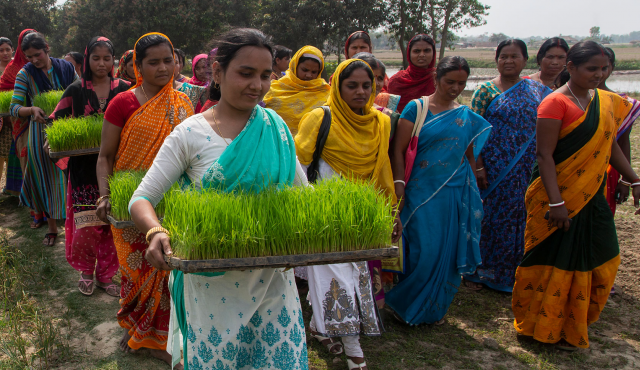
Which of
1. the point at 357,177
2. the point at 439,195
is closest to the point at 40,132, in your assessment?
the point at 357,177

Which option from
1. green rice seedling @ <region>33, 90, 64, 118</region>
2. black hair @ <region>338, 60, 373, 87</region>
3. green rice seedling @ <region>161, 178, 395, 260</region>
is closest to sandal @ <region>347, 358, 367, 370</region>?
green rice seedling @ <region>161, 178, 395, 260</region>

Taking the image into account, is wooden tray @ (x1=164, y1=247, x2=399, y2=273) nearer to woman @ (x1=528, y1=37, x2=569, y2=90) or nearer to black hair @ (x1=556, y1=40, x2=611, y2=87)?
black hair @ (x1=556, y1=40, x2=611, y2=87)

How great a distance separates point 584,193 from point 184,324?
2951 mm

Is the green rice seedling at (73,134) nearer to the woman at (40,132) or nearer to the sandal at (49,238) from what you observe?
the woman at (40,132)

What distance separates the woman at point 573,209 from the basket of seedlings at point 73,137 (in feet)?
11.3

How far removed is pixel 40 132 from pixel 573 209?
592cm

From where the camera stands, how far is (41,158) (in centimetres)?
627

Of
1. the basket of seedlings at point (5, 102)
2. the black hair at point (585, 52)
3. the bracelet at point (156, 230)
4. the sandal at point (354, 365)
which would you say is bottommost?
the sandal at point (354, 365)

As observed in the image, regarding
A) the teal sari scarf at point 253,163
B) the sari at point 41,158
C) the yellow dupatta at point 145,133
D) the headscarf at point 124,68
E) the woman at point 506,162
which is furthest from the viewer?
the sari at point 41,158

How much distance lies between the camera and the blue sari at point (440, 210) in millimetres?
4070

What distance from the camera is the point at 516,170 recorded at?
491 cm

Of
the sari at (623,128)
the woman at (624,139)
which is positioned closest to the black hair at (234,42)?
the woman at (624,139)

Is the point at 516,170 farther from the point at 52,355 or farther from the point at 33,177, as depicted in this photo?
the point at 33,177

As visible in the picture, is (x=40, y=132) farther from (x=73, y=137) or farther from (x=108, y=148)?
(x=108, y=148)
